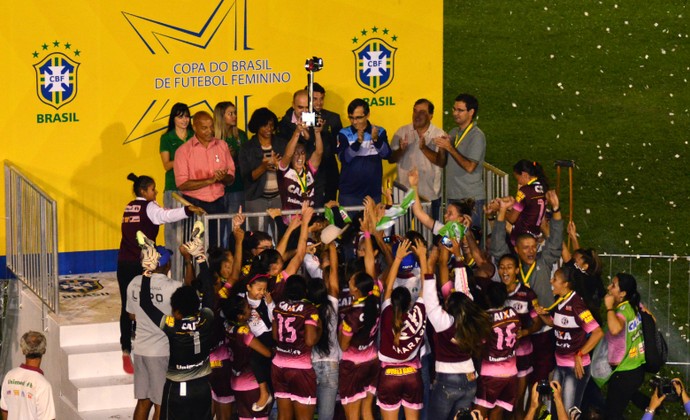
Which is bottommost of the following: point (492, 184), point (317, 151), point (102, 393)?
point (102, 393)

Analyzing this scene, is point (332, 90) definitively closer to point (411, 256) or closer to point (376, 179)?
point (376, 179)

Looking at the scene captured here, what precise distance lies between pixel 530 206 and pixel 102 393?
5.11m

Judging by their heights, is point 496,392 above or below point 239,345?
below

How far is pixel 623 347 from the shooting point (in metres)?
18.0

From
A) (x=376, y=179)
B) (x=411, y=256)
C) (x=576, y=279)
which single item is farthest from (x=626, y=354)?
(x=376, y=179)

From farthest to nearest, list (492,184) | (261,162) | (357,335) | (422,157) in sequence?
1. (492,184)
2. (422,157)
3. (261,162)
4. (357,335)

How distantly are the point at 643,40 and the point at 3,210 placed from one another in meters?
16.9

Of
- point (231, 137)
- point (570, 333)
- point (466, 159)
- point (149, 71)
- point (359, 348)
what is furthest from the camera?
point (149, 71)

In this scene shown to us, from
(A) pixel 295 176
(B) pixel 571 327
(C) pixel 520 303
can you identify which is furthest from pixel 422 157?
(B) pixel 571 327

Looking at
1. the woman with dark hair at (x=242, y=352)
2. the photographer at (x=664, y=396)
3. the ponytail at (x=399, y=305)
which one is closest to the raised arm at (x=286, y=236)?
the woman with dark hair at (x=242, y=352)

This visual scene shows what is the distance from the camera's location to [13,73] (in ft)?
67.3

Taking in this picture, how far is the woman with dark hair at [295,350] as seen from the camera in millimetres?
17109

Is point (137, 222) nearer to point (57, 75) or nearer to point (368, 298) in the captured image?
point (368, 298)

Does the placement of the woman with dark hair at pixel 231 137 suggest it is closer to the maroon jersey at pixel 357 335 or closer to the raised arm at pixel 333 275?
the raised arm at pixel 333 275
